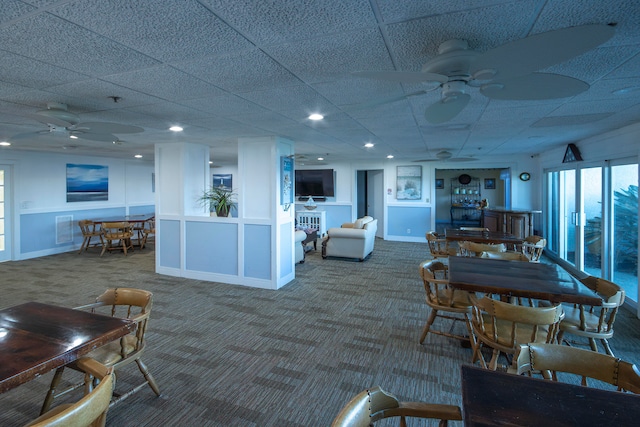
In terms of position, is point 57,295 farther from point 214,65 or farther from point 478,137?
point 478,137

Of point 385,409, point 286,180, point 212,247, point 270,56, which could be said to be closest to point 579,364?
point 385,409

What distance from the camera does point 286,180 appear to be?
522 cm

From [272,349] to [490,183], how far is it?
40.5 ft

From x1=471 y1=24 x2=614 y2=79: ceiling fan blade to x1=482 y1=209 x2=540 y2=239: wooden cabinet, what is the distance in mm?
5413

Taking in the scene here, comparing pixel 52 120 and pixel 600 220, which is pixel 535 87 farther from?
pixel 600 220

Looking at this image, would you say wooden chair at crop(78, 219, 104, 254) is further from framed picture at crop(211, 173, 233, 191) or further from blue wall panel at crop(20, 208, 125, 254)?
framed picture at crop(211, 173, 233, 191)

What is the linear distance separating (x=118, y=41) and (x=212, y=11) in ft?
2.21

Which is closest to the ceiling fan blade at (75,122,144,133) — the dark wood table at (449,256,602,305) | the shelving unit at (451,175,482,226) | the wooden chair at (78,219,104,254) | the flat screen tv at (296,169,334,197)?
the dark wood table at (449,256,602,305)

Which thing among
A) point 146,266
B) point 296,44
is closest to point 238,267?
point 146,266

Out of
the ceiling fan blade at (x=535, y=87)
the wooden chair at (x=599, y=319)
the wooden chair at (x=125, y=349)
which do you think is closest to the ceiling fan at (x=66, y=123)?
the wooden chair at (x=125, y=349)

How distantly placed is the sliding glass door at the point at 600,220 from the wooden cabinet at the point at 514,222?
1.94 ft

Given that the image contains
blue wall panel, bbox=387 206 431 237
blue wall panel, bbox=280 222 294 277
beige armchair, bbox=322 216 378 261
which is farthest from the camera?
blue wall panel, bbox=387 206 431 237

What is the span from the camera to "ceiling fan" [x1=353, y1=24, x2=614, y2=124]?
130 cm

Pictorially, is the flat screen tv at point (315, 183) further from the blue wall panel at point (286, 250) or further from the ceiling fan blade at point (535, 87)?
the ceiling fan blade at point (535, 87)
